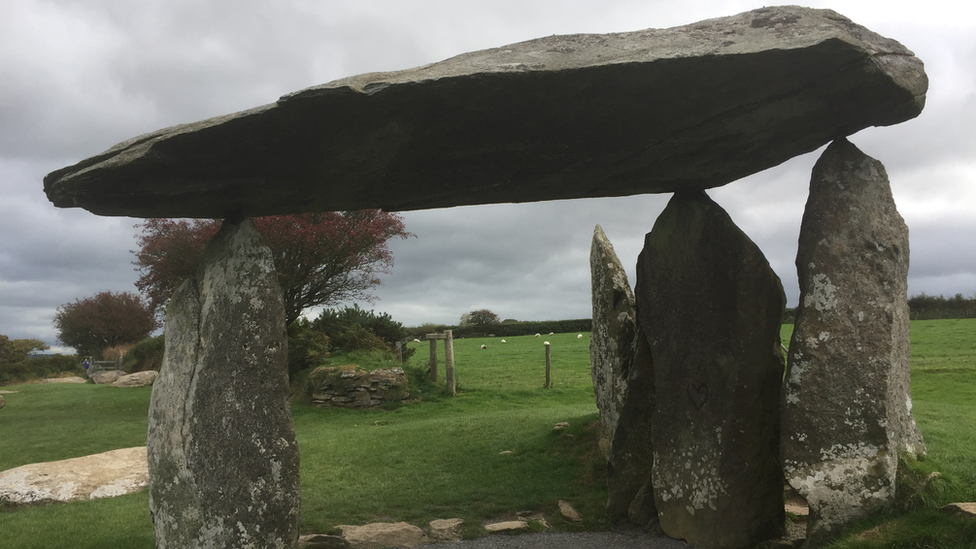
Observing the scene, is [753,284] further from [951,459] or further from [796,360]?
[951,459]

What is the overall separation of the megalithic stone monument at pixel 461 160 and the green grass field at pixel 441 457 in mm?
1997

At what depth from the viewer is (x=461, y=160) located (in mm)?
6699

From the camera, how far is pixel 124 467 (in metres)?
11.5

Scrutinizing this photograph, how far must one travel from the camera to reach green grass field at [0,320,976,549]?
8305mm

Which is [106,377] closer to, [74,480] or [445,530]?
[74,480]

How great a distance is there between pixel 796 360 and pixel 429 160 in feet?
12.7

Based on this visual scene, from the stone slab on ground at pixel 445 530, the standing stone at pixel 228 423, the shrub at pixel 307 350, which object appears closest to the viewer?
the standing stone at pixel 228 423

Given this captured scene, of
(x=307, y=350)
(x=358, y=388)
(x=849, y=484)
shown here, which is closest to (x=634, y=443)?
(x=849, y=484)

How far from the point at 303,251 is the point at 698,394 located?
16423 mm

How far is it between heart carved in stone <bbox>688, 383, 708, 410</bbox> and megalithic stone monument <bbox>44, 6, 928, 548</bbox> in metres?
0.02

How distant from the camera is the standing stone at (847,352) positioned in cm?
591

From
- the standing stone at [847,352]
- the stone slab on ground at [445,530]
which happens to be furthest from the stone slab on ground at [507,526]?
the standing stone at [847,352]

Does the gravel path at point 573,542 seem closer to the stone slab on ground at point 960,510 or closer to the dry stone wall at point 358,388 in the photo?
the stone slab on ground at point 960,510

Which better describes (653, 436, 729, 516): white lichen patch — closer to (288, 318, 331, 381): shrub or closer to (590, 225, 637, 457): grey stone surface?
(590, 225, 637, 457): grey stone surface
